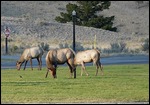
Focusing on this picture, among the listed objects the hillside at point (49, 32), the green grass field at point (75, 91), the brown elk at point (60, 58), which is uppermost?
the hillside at point (49, 32)

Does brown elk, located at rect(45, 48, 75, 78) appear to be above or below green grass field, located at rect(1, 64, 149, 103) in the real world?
above

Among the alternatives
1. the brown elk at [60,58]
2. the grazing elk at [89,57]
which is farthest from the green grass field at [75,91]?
the grazing elk at [89,57]

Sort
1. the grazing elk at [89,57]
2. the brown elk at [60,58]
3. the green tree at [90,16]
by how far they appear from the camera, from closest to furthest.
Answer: the brown elk at [60,58] < the grazing elk at [89,57] < the green tree at [90,16]

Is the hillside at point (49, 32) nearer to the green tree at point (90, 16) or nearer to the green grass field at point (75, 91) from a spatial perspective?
the green tree at point (90, 16)

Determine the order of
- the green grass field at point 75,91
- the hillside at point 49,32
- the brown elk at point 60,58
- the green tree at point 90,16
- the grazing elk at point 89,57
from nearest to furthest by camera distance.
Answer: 1. the green grass field at point 75,91
2. the brown elk at point 60,58
3. the grazing elk at point 89,57
4. the hillside at point 49,32
5. the green tree at point 90,16

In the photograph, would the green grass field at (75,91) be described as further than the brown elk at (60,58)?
No

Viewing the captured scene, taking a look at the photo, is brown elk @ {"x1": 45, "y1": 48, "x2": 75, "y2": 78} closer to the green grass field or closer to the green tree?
the green grass field

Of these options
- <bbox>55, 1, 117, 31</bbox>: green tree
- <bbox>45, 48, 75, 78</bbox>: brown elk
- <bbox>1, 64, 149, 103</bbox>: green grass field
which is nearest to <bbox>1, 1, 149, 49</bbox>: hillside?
<bbox>55, 1, 117, 31</bbox>: green tree

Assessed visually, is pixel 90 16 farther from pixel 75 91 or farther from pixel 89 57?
pixel 75 91

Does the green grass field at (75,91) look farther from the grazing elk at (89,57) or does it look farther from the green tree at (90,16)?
the green tree at (90,16)

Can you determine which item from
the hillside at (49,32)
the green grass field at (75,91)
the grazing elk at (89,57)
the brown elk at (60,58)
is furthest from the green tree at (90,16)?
the green grass field at (75,91)

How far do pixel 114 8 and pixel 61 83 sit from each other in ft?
267

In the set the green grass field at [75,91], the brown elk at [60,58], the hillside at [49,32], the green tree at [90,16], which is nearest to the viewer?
the green grass field at [75,91]

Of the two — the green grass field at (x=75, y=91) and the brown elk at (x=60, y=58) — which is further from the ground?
the brown elk at (x=60, y=58)
